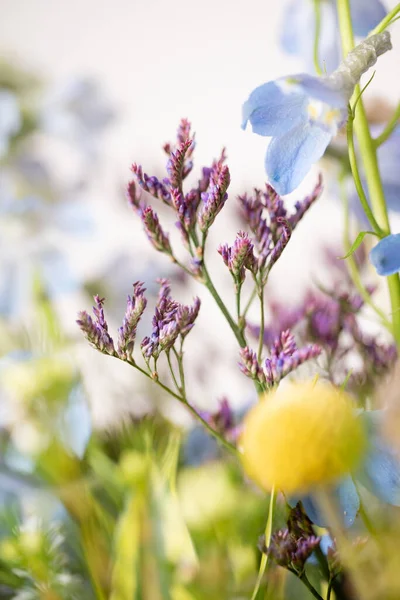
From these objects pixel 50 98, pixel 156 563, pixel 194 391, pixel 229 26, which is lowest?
pixel 156 563

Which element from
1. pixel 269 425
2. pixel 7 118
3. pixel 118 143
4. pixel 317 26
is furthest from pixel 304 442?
pixel 118 143

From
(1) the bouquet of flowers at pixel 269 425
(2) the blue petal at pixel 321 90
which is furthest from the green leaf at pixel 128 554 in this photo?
(2) the blue petal at pixel 321 90

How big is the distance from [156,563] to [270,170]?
0.67ft

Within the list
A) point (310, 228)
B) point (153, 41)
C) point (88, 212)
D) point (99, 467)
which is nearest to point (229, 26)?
point (153, 41)

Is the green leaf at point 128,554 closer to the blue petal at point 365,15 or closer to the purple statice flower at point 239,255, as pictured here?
the purple statice flower at point 239,255

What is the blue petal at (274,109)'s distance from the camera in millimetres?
261

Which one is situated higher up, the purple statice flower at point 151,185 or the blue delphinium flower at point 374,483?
the purple statice flower at point 151,185

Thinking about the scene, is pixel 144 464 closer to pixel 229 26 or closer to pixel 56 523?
pixel 56 523

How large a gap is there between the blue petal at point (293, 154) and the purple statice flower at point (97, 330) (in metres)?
0.09

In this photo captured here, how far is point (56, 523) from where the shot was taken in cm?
41

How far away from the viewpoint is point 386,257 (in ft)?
0.84

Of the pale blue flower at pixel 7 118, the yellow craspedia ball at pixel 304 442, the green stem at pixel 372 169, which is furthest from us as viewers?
the pale blue flower at pixel 7 118

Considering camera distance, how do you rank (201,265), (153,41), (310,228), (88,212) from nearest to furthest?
1. (201,265)
2. (88,212)
3. (310,228)
4. (153,41)

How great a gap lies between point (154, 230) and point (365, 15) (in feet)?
0.60
